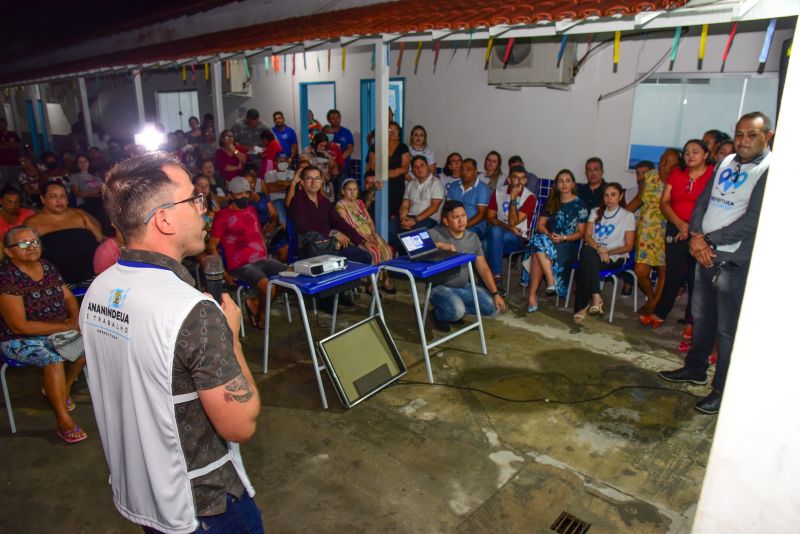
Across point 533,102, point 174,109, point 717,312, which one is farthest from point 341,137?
point 174,109

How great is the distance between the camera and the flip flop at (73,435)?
335 cm

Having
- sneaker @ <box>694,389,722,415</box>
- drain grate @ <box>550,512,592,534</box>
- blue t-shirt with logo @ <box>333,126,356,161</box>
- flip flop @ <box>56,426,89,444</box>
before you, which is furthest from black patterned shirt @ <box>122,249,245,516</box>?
blue t-shirt with logo @ <box>333,126,356,161</box>

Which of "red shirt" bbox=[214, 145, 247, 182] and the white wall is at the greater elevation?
the white wall

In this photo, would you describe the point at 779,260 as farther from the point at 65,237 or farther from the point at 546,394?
the point at 65,237

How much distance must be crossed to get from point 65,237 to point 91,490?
89.6 inches

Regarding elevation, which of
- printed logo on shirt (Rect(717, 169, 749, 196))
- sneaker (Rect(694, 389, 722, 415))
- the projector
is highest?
printed logo on shirt (Rect(717, 169, 749, 196))

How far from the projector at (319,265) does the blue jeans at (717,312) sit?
2.54m

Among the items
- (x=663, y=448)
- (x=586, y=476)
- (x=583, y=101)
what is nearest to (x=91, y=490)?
(x=586, y=476)

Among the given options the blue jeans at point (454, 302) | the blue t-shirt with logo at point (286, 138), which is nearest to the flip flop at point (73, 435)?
the blue jeans at point (454, 302)

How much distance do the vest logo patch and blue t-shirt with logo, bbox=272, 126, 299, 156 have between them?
310 inches

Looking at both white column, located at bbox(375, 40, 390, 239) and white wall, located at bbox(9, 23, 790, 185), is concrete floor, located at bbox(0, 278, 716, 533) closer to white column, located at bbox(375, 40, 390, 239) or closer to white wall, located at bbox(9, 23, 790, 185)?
white column, located at bbox(375, 40, 390, 239)

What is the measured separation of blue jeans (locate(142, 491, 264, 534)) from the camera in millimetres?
1488

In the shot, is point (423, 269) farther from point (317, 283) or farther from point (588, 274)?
point (588, 274)

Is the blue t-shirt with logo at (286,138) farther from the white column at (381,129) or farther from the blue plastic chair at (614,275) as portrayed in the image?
the blue plastic chair at (614,275)
